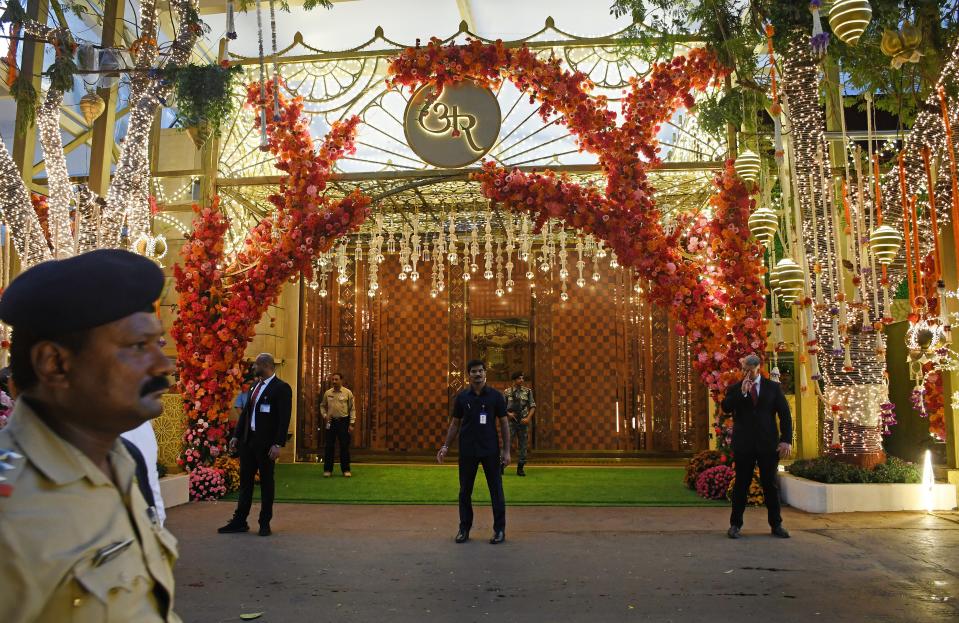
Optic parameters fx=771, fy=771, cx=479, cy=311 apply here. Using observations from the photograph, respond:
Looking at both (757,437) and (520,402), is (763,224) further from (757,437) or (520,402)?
(520,402)

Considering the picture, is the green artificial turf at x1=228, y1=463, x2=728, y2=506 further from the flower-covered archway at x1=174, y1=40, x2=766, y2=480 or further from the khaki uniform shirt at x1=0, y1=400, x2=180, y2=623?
the khaki uniform shirt at x1=0, y1=400, x2=180, y2=623

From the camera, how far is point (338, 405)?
10.9 meters

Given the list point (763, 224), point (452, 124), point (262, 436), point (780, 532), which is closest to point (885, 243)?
point (763, 224)

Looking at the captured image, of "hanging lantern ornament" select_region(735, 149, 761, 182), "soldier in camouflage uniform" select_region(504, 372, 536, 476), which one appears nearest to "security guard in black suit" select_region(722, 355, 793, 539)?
"hanging lantern ornament" select_region(735, 149, 761, 182)

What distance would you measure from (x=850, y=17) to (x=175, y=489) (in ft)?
Answer: 25.3

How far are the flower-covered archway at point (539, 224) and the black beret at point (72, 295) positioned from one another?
24.3ft

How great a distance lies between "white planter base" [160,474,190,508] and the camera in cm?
815

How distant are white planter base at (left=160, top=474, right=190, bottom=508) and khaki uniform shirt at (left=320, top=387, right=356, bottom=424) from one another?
257cm

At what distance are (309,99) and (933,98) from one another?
7.04m

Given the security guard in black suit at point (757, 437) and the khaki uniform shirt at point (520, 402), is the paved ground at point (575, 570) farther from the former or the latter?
the khaki uniform shirt at point (520, 402)

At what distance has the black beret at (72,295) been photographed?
1.13 m

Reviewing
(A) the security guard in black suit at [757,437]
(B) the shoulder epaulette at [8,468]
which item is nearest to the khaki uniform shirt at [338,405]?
(A) the security guard in black suit at [757,437]

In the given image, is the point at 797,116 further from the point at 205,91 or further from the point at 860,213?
the point at 205,91

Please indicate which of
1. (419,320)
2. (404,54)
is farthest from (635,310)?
(404,54)
